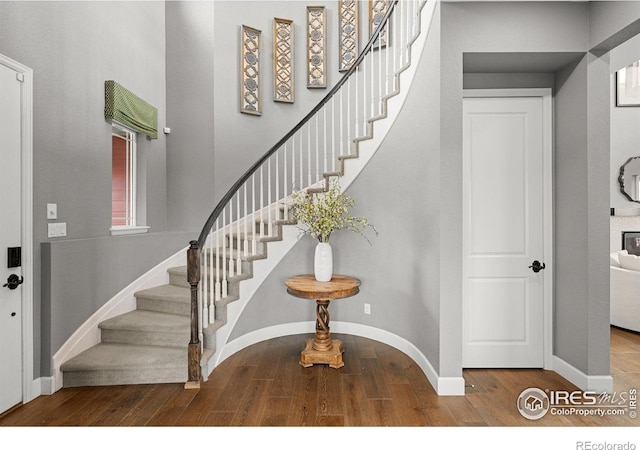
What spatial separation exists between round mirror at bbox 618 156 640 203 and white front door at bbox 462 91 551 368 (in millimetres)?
4652

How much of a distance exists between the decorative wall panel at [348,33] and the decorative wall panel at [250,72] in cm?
116

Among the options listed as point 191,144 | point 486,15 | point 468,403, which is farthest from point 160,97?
point 468,403

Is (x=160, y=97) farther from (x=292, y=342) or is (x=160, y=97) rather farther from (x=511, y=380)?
(x=511, y=380)

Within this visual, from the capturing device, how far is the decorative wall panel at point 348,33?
542 cm

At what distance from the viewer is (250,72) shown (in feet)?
17.2

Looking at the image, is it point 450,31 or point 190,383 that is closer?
point 450,31

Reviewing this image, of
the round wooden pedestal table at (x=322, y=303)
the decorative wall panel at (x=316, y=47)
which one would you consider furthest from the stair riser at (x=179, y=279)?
the decorative wall panel at (x=316, y=47)

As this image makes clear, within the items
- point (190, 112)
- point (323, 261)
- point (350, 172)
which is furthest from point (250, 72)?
point (323, 261)

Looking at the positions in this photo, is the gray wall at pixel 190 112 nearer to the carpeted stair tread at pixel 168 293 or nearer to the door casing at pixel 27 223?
the carpeted stair tread at pixel 168 293

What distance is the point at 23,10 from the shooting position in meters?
2.81

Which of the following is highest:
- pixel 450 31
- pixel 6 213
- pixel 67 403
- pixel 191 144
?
pixel 450 31

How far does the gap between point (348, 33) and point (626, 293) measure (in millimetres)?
4771

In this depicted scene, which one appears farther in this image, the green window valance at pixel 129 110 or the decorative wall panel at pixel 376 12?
the decorative wall panel at pixel 376 12
